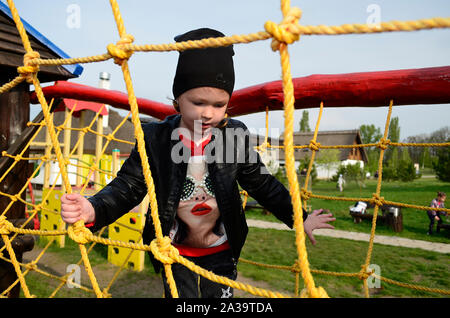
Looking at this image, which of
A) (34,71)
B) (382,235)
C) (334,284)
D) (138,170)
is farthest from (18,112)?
(382,235)

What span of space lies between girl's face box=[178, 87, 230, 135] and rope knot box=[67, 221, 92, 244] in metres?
0.46

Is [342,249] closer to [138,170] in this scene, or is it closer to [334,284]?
[334,284]

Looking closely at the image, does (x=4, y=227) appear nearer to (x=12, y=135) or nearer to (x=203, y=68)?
(x=12, y=135)

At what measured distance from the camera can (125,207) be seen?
3.48 ft

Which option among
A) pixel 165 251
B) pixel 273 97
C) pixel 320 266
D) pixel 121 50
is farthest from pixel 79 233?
pixel 320 266

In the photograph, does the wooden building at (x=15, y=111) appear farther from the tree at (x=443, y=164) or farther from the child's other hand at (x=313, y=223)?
the tree at (x=443, y=164)

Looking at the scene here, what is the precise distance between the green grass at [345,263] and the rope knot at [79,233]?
2368mm

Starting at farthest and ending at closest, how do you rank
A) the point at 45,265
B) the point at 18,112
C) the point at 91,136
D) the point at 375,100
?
1. the point at 91,136
2. the point at 45,265
3. the point at 18,112
4. the point at 375,100

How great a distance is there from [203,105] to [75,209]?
1.61 ft

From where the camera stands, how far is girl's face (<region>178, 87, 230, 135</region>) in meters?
0.97

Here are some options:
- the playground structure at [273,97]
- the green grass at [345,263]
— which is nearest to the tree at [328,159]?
the green grass at [345,263]

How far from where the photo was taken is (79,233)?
0.89m
